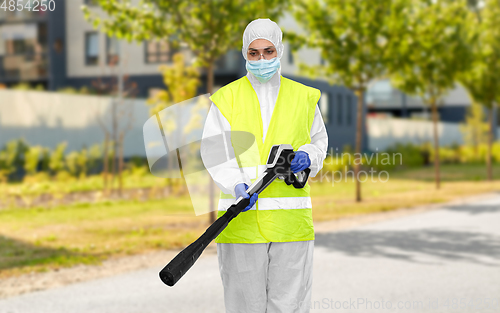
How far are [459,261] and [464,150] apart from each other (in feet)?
96.0

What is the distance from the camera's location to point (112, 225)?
11023 mm

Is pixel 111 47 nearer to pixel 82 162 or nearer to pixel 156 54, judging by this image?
pixel 156 54

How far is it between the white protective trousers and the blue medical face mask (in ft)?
2.89

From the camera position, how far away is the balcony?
1156 inches

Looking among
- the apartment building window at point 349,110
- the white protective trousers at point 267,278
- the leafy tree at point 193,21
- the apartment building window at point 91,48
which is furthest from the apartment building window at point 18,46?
the white protective trousers at point 267,278

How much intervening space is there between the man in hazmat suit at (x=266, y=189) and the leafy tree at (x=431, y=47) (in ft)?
38.9

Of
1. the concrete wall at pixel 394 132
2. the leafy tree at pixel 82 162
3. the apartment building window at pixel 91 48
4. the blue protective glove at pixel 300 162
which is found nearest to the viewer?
the blue protective glove at pixel 300 162

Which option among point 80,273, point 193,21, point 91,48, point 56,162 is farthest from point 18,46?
point 80,273

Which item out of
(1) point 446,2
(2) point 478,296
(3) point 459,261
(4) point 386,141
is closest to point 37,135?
(1) point 446,2

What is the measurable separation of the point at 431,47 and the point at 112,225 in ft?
33.3

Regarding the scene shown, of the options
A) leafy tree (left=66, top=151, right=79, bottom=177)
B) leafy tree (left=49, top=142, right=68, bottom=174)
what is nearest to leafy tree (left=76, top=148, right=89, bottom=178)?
leafy tree (left=66, top=151, right=79, bottom=177)

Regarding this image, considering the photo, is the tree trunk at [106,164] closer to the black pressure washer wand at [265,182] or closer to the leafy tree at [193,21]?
the leafy tree at [193,21]

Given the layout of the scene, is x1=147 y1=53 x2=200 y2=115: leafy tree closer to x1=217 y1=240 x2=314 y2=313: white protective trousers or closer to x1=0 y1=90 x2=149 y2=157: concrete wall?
x1=0 y1=90 x2=149 y2=157: concrete wall

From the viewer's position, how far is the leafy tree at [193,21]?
10.0 meters
